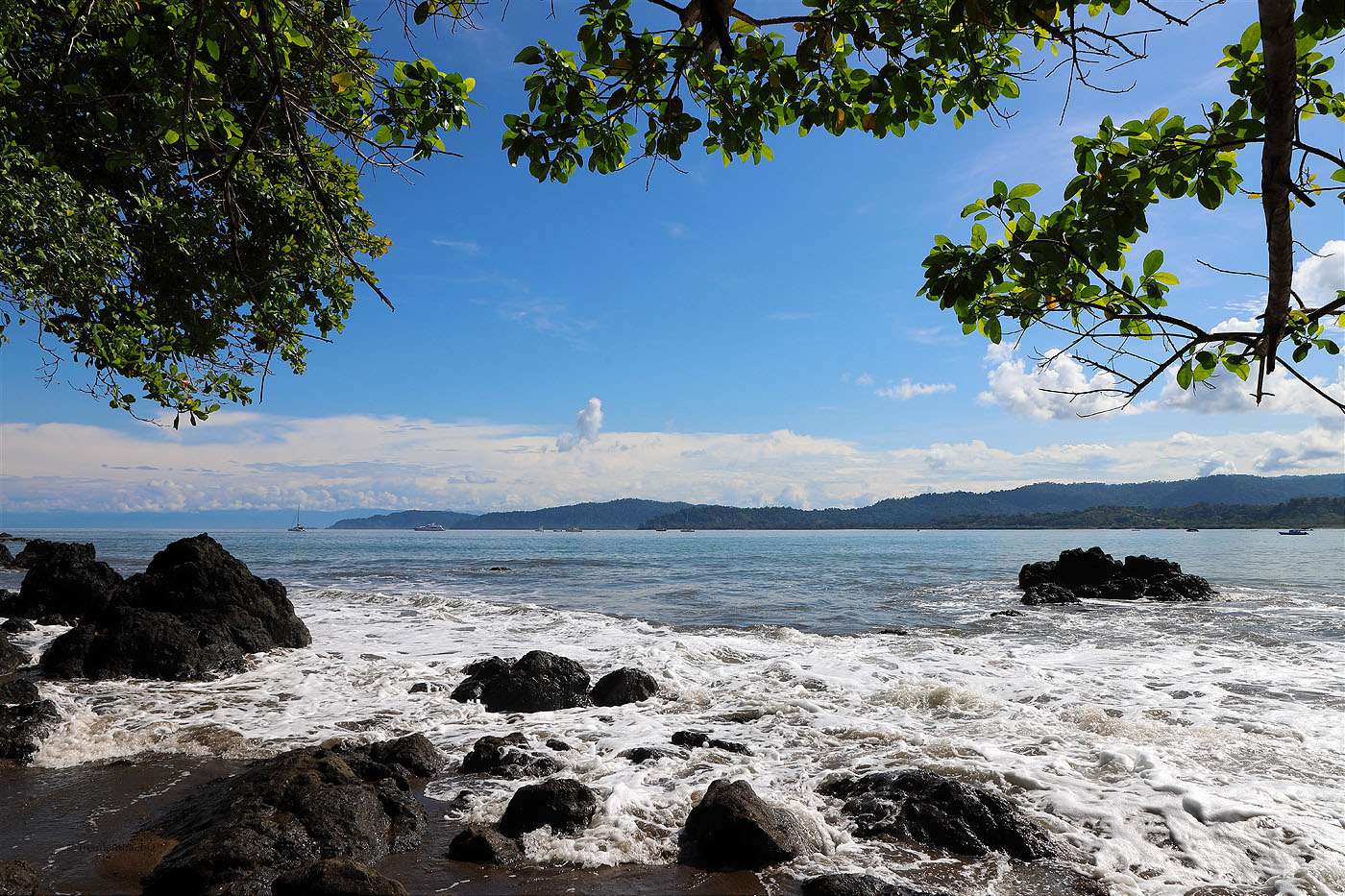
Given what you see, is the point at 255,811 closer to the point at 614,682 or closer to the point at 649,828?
the point at 649,828

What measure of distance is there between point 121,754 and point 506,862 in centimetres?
464

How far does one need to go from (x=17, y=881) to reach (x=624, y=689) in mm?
6301

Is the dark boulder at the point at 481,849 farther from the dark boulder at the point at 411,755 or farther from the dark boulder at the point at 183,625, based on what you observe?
the dark boulder at the point at 183,625

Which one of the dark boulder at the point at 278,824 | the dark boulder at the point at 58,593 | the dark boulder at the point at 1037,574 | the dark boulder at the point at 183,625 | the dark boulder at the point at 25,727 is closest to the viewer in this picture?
the dark boulder at the point at 278,824

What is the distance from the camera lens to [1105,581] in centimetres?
2589

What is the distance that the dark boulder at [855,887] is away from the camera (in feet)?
13.5

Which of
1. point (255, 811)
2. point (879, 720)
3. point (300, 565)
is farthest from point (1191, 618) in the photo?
point (300, 565)

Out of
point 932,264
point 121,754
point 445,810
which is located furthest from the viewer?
point 121,754

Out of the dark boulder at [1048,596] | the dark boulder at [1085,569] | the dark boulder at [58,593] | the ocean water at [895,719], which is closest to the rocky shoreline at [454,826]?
the ocean water at [895,719]

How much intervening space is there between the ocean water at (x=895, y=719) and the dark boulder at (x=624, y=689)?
1.04 feet

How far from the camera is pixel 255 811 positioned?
4.52 meters

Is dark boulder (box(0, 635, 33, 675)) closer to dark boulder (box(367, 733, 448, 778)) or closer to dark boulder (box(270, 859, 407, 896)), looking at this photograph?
dark boulder (box(367, 733, 448, 778))

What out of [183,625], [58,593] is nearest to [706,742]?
[183,625]

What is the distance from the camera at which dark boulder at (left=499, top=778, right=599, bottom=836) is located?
5035mm
